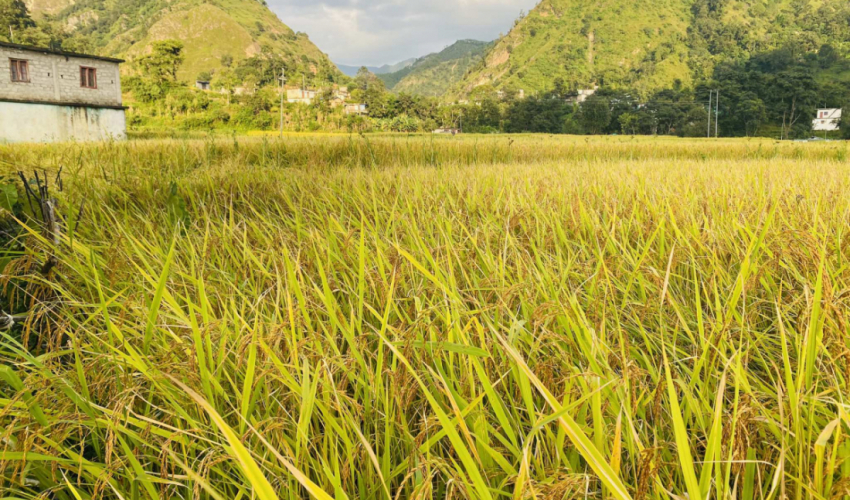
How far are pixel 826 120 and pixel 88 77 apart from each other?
7947 centimetres

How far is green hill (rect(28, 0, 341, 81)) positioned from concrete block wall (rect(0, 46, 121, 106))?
87.7 metres

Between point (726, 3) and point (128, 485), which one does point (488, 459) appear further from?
point (726, 3)

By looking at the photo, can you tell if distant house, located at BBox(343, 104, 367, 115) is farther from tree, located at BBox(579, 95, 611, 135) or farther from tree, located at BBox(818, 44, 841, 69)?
tree, located at BBox(818, 44, 841, 69)

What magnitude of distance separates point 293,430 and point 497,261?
0.78 m

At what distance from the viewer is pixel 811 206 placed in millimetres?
2045

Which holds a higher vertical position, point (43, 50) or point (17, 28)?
point (17, 28)

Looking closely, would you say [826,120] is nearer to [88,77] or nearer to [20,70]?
[88,77]

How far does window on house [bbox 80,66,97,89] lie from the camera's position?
856 inches

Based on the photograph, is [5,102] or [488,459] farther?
[5,102]

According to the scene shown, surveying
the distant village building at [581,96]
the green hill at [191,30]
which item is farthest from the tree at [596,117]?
the green hill at [191,30]

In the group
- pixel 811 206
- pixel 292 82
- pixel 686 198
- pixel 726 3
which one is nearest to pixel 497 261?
pixel 686 198

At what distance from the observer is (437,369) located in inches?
31.5

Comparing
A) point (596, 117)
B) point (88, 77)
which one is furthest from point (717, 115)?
point (88, 77)

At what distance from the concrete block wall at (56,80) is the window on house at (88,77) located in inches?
5.4
